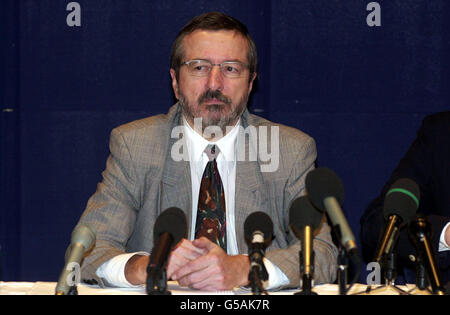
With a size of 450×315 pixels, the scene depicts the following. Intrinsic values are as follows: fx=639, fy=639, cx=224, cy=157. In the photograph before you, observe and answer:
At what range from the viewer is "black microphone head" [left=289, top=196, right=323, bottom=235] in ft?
5.91

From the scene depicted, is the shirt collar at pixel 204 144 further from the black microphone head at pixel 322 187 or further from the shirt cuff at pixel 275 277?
the black microphone head at pixel 322 187

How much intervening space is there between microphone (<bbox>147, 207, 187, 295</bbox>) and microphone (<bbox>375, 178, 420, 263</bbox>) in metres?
0.57

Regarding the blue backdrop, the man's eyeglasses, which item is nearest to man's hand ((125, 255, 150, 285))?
the man's eyeglasses

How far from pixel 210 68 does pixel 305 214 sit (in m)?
1.19

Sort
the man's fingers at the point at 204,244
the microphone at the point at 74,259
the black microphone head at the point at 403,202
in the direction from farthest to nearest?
the man's fingers at the point at 204,244 → the black microphone head at the point at 403,202 → the microphone at the point at 74,259

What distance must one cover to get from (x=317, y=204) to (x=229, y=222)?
1.01m

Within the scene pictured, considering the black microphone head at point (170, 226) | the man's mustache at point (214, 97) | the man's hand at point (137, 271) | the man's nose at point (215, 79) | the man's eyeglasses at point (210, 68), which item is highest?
the man's eyeglasses at point (210, 68)

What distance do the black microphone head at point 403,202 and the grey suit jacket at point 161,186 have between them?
74 centimetres

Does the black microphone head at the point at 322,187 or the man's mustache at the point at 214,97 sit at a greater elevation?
the man's mustache at the point at 214,97

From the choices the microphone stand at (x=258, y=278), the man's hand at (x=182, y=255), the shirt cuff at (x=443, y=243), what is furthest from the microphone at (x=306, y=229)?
the shirt cuff at (x=443, y=243)

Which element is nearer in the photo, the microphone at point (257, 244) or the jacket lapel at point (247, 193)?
the microphone at point (257, 244)

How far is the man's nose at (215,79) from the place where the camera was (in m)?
2.79

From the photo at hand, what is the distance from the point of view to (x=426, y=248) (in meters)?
1.78
